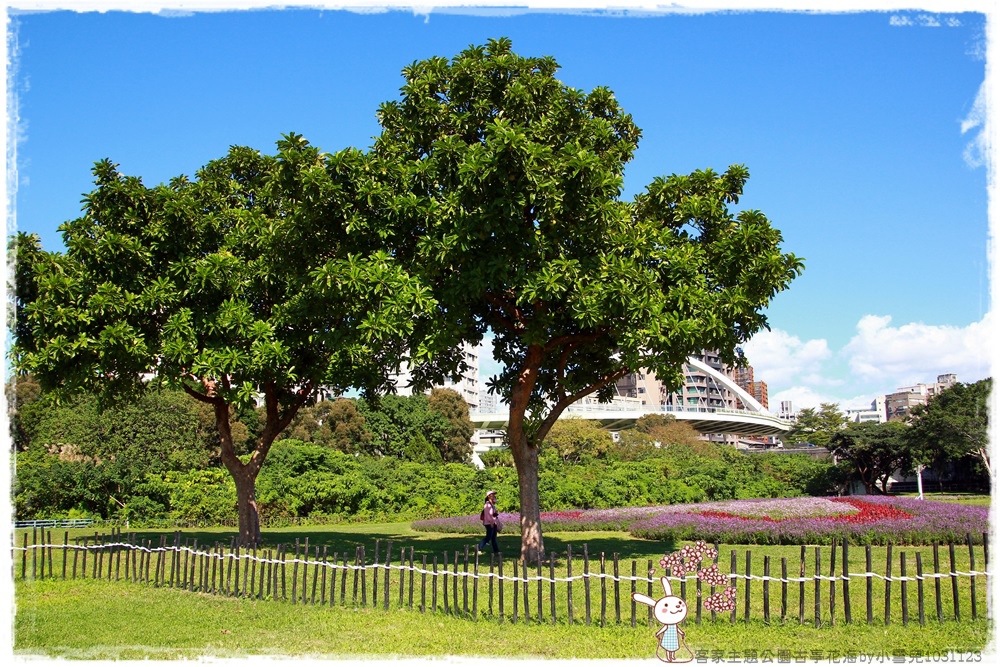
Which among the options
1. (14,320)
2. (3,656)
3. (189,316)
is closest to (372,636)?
(3,656)

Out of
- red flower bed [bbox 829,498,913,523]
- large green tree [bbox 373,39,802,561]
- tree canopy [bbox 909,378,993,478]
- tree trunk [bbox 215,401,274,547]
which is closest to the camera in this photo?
large green tree [bbox 373,39,802,561]

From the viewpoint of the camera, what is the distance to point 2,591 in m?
9.72

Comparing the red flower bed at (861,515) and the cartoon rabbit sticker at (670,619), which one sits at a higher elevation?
the cartoon rabbit sticker at (670,619)

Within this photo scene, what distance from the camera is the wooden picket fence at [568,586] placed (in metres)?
9.29

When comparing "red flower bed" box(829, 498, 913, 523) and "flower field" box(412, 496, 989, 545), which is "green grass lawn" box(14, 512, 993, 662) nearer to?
"flower field" box(412, 496, 989, 545)

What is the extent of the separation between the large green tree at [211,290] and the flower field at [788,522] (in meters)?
8.86

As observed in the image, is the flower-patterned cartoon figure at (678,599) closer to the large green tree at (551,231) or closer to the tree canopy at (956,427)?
the large green tree at (551,231)

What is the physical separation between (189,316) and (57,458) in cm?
2193

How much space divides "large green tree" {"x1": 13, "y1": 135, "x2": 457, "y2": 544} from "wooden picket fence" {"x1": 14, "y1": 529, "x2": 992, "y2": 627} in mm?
3601

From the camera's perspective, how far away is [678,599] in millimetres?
7059

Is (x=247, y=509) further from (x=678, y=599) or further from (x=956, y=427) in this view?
(x=956, y=427)

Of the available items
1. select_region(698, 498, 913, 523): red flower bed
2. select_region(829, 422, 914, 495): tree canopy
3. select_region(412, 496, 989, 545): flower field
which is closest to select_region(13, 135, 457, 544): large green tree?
select_region(412, 496, 989, 545): flower field

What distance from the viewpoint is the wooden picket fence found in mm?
9289

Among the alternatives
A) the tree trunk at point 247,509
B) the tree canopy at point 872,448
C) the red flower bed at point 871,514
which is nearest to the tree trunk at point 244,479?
the tree trunk at point 247,509
